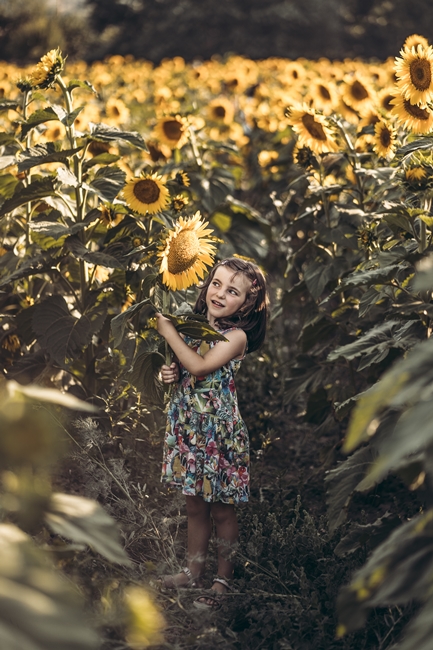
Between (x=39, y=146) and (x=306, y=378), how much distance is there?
1.31 metres

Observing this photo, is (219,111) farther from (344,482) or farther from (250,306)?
(344,482)

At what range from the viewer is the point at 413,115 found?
9.52ft

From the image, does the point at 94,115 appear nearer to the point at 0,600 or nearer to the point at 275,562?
the point at 275,562

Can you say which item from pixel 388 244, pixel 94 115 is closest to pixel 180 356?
pixel 388 244

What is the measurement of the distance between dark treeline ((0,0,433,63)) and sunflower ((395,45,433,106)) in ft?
63.7

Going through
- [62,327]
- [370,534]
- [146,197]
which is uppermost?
[146,197]

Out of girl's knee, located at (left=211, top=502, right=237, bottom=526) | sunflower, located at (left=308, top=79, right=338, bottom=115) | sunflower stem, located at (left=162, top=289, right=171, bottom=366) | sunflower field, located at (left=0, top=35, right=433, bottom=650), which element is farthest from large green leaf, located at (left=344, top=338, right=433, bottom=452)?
sunflower, located at (left=308, top=79, right=338, bottom=115)

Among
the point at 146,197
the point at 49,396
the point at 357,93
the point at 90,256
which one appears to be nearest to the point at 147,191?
the point at 146,197

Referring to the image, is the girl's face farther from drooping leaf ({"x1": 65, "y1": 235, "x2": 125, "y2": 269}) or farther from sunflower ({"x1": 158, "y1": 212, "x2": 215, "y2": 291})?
drooping leaf ({"x1": 65, "y1": 235, "x2": 125, "y2": 269})

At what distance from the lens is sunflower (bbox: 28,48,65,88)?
273cm

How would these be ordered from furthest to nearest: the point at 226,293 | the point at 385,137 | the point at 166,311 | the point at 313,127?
the point at 313,127 < the point at 385,137 < the point at 226,293 < the point at 166,311

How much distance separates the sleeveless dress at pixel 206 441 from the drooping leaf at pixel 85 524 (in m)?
1.22

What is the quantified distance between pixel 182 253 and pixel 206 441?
564 millimetres

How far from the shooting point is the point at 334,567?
7.68ft
